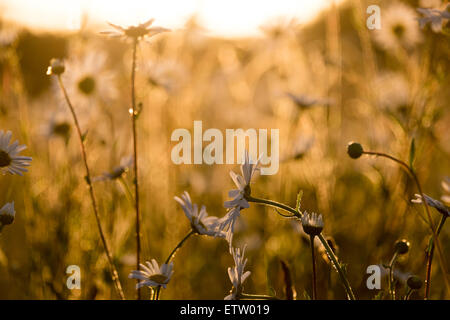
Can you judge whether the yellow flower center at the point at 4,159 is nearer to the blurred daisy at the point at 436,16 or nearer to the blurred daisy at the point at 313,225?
the blurred daisy at the point at 313,225

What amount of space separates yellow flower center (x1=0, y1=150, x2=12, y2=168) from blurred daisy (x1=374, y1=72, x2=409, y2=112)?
1.13 m

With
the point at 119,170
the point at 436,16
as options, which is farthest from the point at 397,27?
the point at 119,170

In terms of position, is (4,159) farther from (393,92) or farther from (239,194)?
(393,92)

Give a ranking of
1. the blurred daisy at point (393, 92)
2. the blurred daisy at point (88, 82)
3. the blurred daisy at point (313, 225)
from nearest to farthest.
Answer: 1. the blurred daisy at point (313, 225)
2. the blurred daisy at point (88, 82)
3. the blurred daisy at point (393, 92)

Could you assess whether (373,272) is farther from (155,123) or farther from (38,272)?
(155,123)

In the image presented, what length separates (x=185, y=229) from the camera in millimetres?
1797

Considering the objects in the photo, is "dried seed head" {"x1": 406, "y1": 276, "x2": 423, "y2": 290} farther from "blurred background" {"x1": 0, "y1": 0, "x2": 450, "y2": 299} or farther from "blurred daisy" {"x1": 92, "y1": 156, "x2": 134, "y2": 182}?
"blurred daisy" {"x1": 92, "y1": 156, "x2": 134, "y2": 182}

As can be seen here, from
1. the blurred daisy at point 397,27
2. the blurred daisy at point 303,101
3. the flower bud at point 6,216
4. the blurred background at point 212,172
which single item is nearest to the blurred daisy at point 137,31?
the blurred background at point 212,172

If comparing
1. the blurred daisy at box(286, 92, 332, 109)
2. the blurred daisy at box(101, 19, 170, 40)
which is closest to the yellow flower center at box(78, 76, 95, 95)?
the blurred daisy at box(101, 19, 170, 40)

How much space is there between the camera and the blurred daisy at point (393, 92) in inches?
65.9

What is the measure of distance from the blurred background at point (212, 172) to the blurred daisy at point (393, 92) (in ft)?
0.04

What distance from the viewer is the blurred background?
1294 mm
